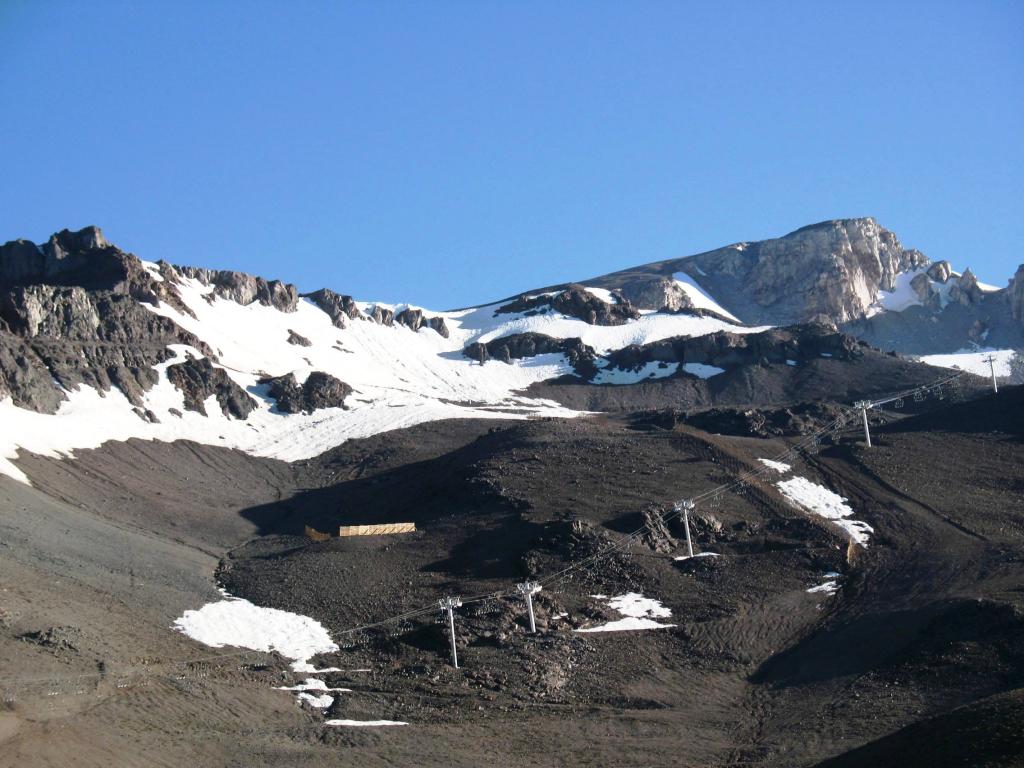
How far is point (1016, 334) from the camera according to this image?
539ft

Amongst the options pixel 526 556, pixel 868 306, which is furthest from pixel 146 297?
pixel 868 306

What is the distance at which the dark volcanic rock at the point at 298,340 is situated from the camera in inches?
5408

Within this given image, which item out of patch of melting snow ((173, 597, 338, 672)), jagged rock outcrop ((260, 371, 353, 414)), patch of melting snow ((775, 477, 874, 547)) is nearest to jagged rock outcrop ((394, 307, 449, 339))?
jagged rock outcrop ((260, 371, 353, 414))

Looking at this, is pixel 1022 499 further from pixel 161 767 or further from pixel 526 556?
pixel 161 767

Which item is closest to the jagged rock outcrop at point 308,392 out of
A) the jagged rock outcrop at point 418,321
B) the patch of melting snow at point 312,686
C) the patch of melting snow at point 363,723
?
the jagged rock outcrop at point 418,321

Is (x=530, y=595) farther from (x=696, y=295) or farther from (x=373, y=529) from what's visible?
(x=696, y=295)

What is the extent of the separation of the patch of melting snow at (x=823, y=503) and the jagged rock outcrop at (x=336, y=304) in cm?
8822

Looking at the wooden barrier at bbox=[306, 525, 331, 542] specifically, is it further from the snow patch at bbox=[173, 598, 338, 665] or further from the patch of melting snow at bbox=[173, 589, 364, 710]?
the snow patch at bbox=[173, 598, 338, 665]

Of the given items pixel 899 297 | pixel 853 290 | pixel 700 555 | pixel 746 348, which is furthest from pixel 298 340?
pixel 899 297

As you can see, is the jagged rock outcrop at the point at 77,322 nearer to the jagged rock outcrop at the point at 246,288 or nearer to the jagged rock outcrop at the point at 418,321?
the jagged rock outcrop at the point at 246,288

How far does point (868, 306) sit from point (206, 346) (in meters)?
110

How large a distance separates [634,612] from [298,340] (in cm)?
8835

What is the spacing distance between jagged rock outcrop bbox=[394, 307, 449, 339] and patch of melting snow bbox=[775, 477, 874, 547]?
87082 millimetres

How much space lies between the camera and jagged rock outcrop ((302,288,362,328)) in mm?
152750
